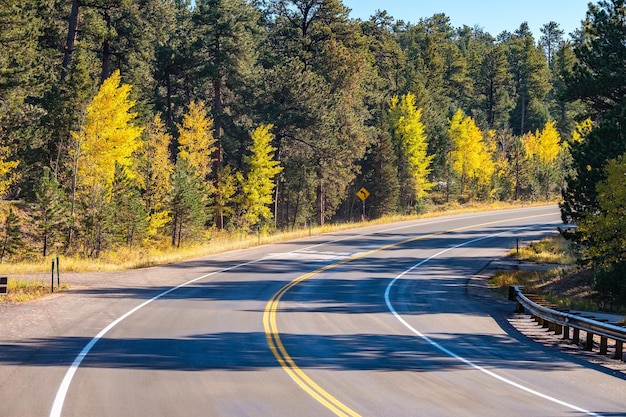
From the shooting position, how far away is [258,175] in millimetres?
61594

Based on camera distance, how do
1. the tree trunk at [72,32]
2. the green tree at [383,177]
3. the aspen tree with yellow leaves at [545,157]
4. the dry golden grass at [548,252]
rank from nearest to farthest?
1. the dry golden grass at [548,252]
2. the tree trunk at [72,32]
3. the green tree at [383,177]
4. the aspen tree with yellow leaves at [545,157]

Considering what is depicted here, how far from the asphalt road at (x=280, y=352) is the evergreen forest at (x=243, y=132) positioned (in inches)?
353

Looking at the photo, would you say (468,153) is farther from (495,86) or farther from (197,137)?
(197,137)

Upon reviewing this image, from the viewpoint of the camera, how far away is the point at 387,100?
80562 mm

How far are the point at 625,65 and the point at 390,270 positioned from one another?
45.3 ft

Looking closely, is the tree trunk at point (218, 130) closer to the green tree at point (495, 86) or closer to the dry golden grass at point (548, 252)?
the dry golden grass at point (548, 252)

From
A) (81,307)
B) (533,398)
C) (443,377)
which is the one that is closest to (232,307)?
(81,307)

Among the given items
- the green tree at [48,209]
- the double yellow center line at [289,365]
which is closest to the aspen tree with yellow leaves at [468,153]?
the green tree at [48,209]

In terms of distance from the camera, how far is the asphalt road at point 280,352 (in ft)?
35.5

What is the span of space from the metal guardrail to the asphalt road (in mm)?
969

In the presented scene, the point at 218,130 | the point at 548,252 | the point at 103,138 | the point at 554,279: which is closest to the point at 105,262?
the point at 103,138

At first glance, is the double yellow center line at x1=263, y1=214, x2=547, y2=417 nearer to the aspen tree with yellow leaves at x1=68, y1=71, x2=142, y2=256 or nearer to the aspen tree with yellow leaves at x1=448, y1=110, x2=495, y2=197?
the aspen tree with yellow leaves at x1=68, y1=71, x2=142, y2=256

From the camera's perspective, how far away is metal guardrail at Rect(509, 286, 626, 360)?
52.5 feet

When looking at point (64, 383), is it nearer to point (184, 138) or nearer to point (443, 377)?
point (443, 377)
